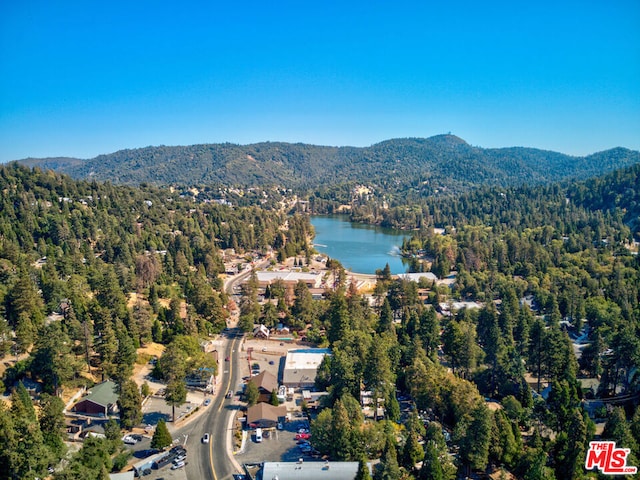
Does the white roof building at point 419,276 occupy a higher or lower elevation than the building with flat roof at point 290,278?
higher

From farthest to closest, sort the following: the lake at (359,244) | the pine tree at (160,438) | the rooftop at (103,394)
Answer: the lake at (359,244), the rooftop at (103,394), the pine tree at (160,438)

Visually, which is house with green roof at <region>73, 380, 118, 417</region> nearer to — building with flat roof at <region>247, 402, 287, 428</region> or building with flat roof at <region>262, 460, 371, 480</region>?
building with flat roof at <region>247, 402, 287, 428</region>

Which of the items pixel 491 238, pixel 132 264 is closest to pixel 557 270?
pixel 491 238

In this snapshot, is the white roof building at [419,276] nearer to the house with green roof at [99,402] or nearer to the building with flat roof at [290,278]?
the building with flat roof at [290,278]

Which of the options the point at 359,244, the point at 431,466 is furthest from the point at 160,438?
the point at 359,244

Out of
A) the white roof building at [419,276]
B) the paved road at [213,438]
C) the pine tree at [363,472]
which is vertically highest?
the white roof building at [419,276]

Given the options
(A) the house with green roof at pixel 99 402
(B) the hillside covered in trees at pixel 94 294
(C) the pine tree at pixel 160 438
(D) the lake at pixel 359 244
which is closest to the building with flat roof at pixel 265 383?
(B) the hillside covered in trees at pixel 94 294
